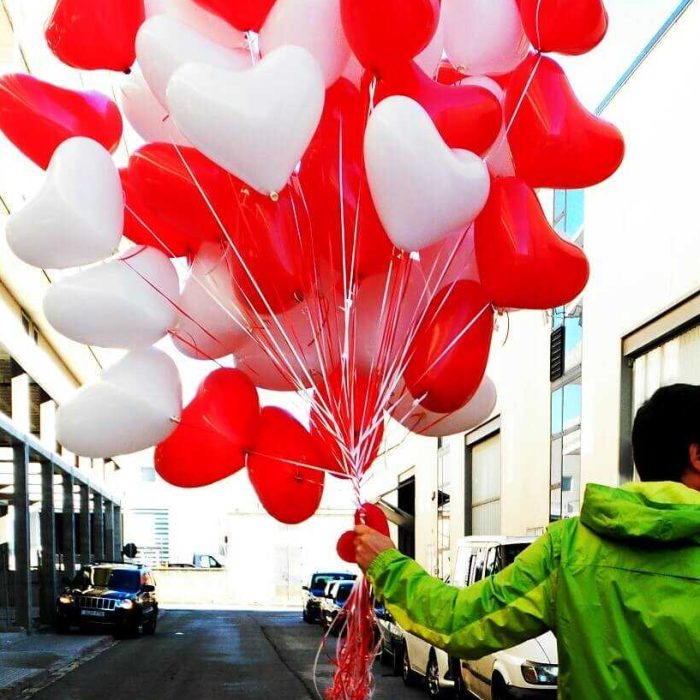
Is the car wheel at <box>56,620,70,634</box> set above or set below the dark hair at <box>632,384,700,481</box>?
below

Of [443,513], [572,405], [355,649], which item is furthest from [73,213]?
[443,513]

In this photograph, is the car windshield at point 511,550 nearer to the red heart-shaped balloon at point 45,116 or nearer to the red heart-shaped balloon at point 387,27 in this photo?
the red heart-shaped balloon at point 45,116

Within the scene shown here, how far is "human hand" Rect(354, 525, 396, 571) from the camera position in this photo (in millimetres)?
2877

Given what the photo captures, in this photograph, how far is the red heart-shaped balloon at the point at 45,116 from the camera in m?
4.92

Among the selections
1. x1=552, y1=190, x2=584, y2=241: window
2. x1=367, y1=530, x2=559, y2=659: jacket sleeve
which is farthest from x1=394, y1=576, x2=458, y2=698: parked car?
x1=367, y1=530, x2=559, y2=659: jacket sleeve

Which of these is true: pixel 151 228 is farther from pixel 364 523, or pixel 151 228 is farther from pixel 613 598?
pixel 613 598

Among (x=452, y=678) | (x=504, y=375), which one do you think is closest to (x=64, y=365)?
(x=504, y=375)

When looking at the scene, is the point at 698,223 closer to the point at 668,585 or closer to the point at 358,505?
the point at 358,505

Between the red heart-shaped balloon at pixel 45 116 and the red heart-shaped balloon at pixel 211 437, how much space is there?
1.30 m

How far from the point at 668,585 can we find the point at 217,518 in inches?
2291

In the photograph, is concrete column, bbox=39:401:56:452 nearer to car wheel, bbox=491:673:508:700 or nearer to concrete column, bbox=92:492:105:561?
concrete column, bbox=92:492:105:561

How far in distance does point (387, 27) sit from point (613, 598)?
2.70 metres

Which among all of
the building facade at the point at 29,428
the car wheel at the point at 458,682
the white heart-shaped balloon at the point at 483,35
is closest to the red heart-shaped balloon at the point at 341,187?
the white heart-shaped balloon at the point at 483,35

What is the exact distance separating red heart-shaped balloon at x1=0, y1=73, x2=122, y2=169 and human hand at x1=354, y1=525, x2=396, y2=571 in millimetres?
2757
